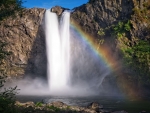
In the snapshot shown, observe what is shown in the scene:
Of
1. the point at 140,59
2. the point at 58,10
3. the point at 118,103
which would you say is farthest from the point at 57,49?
the point at 118,103

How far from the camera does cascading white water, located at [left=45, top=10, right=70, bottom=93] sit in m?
62.5

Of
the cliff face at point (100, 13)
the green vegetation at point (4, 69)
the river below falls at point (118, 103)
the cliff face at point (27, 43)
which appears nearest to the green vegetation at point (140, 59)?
the river below falls at point (118, 103)

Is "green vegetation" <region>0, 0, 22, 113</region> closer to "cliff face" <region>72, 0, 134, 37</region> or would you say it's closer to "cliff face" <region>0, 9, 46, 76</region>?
"cliff face" <region>72, 0, 134, 37</region>

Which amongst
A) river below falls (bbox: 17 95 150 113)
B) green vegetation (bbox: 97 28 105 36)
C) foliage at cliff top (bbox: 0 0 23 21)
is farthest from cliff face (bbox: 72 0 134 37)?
foliage at cliff top (bbox: 0 0 23 21)

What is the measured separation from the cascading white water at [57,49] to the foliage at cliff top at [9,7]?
4971 centimetres

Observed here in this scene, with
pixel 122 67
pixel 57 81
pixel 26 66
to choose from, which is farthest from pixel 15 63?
pixel 122 67

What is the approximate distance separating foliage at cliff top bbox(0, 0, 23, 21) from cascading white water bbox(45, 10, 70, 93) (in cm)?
4971

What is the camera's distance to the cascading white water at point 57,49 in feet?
205

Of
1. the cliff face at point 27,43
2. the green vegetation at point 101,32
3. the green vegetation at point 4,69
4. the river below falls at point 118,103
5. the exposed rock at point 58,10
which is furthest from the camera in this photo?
the exposed rock at point 58,10

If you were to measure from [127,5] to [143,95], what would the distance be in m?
24.1

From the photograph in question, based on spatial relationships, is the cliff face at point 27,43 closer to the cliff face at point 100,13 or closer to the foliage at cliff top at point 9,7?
the cliff face at point 100,13

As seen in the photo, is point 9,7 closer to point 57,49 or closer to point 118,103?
point 118,103

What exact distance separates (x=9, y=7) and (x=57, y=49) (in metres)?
52.8

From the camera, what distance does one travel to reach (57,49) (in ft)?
211
